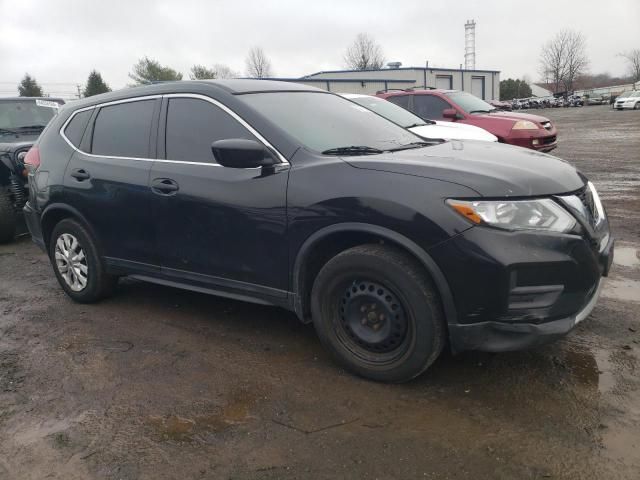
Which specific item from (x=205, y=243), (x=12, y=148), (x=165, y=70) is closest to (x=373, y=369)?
(x=205, y=243)

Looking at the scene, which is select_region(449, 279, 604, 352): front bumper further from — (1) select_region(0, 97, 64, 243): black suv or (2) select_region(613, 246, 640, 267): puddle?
(1) select_region(0, 97, 64, 243): black suv

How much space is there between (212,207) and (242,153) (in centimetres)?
49

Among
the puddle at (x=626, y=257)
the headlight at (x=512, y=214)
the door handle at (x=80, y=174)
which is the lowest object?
the puddle at (x=626, y=257)

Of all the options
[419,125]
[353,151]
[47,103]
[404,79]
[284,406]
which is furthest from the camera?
[404,79]

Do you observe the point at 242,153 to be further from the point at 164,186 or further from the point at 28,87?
the point at 28,87

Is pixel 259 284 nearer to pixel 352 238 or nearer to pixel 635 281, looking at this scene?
pixel 352 238

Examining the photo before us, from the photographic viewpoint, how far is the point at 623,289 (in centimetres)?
443

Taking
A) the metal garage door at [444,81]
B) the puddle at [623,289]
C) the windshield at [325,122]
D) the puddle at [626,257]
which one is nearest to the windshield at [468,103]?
the puddle at [626,257]

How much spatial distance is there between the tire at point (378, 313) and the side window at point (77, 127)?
8.67 feet

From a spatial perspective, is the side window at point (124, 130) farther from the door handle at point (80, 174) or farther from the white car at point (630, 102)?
the white car at point (630, 102)

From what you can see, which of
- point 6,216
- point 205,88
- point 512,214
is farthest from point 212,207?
point 6,216

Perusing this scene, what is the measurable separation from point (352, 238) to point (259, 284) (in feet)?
2.42

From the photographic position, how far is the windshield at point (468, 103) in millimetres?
10892

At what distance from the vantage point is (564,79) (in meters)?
75.5
